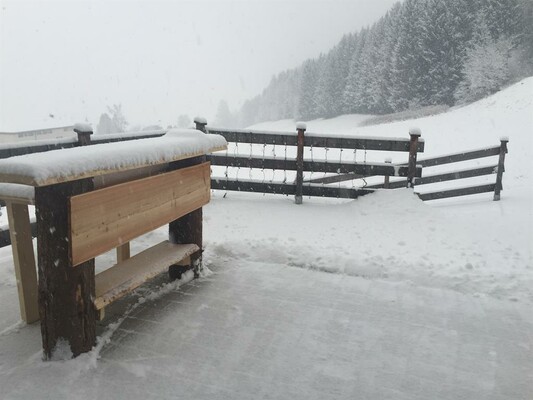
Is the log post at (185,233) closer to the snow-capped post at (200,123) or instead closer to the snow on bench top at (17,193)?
the snow on bench top at (17,193)

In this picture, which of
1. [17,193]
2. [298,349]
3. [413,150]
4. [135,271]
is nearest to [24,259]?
[17,193]

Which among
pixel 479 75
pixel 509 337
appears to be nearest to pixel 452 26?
pixel 479 75

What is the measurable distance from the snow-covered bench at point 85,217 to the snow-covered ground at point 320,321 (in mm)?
355

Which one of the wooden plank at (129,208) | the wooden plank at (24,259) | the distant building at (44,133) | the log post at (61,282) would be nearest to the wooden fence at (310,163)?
the wooden plank at (129,208)

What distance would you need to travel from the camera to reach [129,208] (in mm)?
3205

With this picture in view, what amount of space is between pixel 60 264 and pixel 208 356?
1182mm

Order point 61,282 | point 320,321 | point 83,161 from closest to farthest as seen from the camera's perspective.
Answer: point 83,161, point 61,282, point 320,321

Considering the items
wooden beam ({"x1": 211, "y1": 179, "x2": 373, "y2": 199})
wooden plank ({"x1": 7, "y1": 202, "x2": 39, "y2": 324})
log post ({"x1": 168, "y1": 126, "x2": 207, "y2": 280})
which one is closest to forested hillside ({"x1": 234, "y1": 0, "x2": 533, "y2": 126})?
wooden beam ({"x1": 211, "y1": 179, "x2": 373, "y2": 199})

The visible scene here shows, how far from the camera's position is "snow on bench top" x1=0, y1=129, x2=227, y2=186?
2.30 meters

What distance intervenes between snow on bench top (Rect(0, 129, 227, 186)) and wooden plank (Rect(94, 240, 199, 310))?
912 mm

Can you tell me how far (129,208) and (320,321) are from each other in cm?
181

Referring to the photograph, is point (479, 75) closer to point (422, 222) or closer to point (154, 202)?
point (422, 222)

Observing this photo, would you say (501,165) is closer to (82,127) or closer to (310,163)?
(310,163)

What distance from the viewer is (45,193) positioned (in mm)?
2547
